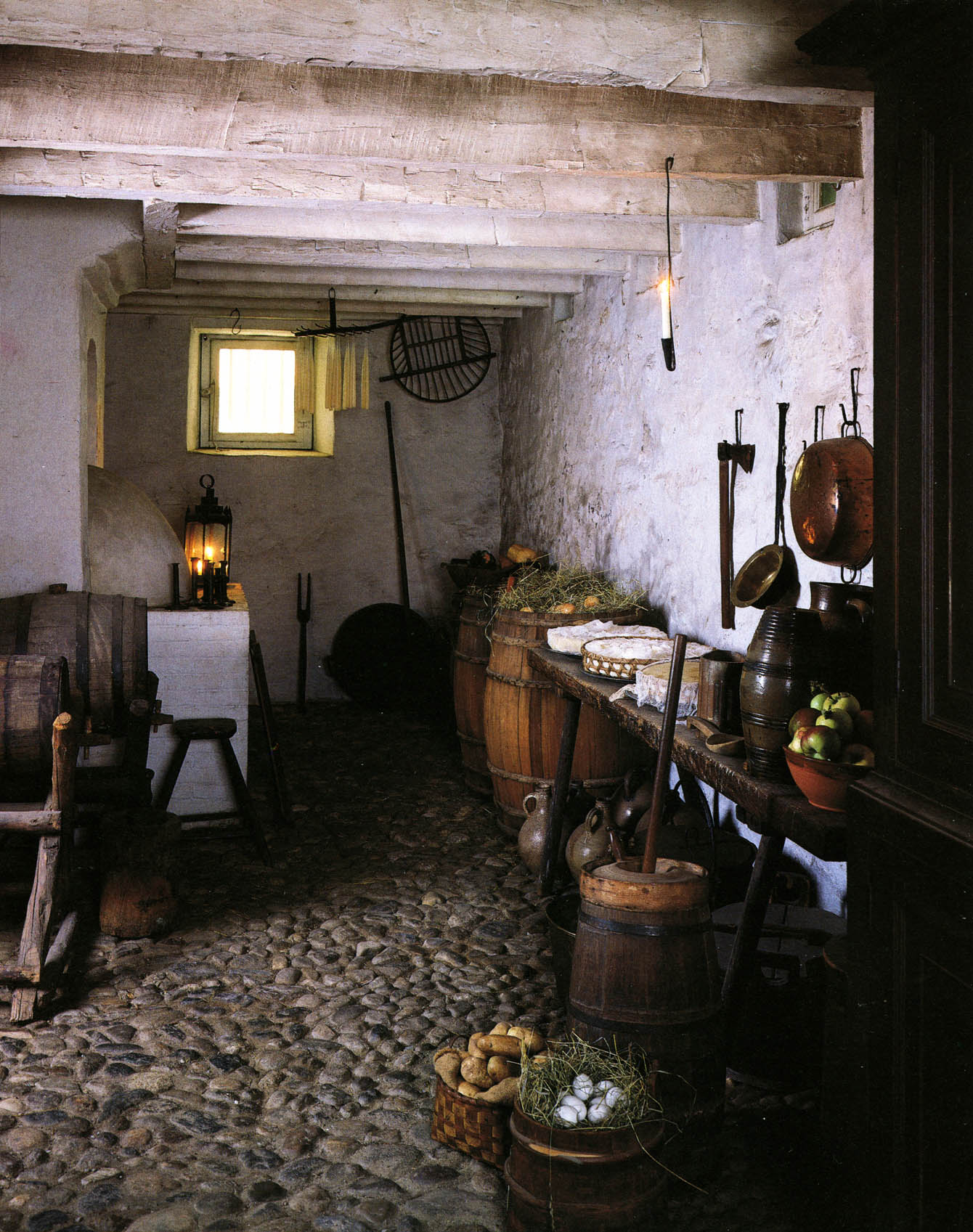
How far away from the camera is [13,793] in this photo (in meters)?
4.35

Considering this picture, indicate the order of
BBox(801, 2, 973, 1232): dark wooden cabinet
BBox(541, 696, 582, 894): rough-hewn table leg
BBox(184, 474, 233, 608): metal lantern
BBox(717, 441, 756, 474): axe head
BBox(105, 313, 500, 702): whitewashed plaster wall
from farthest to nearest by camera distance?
BBox(105, 313, 500, 702): whitewashed plaster wall, BBox(184, 474, 233, 608): metal lantern, BBox(541, 696, 582, 894): rough-hewn table leg, BBox(717, 441, 756, 474): axe head, BBox(801, 2, 973, 1232): dark wooden cabinet

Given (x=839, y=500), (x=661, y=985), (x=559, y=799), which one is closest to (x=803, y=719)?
(x=661, y=985)

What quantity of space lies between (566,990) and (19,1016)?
1.88 m

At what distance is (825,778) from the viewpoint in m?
2.60

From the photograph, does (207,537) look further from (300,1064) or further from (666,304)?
(300,1064)

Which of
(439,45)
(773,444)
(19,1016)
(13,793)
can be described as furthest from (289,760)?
(439,45)

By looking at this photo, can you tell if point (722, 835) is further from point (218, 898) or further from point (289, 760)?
point (289, 760)

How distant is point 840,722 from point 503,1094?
131 cm

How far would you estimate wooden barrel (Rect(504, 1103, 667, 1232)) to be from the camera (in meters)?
2.40

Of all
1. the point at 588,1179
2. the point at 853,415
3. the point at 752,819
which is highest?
the point at 853,415

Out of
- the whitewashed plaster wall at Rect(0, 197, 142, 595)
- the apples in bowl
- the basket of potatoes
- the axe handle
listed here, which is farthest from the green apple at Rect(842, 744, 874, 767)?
the whitewashed plaster wall at Rect(0, 197, 142, 595)

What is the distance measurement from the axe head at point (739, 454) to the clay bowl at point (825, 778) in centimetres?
208

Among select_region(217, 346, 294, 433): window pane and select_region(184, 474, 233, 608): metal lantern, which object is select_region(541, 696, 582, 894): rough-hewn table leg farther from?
select_region(217, 346, 294, 433): window pane

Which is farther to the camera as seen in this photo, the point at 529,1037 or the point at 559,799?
the point at 559,799
